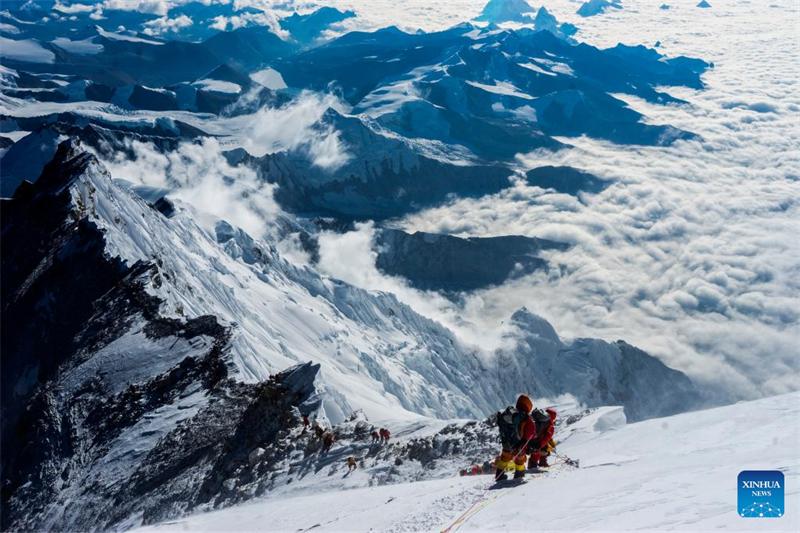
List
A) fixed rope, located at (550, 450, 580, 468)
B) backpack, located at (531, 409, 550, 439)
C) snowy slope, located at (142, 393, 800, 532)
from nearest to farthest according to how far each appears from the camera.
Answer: snowy slope, located at (142, 393, 800, 532)
backpack, located at (531, 409, 550, 439)
fixed rope, located at (550, 450, 580, 468)

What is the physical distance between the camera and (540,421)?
25000 millimetres

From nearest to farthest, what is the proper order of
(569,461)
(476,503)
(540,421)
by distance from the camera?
(476,503)
(540,421)
(569,461)

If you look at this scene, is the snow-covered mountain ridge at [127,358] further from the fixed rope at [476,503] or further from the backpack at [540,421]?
the backpack at [540,421]

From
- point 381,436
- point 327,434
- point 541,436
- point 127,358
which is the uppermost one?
point 541,436

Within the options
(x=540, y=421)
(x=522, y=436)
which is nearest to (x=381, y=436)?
(x=540, y=421)

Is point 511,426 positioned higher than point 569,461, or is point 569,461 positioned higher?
point 511,426

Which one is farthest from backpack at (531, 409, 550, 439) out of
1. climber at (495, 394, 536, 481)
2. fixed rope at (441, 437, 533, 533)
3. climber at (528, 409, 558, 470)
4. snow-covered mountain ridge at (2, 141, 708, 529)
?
snow-covered mountain ridge at (2, 141, 708, 529)

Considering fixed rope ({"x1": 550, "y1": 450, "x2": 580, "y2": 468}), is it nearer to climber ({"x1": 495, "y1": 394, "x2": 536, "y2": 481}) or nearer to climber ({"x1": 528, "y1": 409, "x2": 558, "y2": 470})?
climber ({"x1": 528, "y1": 409, "x2": 558, "y2": 470})

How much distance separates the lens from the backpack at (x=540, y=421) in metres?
24.8

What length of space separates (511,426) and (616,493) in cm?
476

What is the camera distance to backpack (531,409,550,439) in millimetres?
24750

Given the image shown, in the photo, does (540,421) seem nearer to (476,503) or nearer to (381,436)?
(476,503)

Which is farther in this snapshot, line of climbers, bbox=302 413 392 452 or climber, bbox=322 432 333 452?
line of climbers, bbox=302 413 392 452

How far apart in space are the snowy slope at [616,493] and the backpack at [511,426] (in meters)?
1.63
